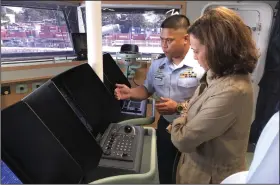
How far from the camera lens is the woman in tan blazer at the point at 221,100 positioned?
1.01 meters

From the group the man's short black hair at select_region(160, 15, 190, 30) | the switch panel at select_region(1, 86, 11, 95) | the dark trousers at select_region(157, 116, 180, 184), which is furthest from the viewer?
the switch panel at select_region(1, 86, 11, 95)

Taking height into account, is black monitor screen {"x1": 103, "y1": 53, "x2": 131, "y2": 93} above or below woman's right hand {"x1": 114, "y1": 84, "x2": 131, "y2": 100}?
above

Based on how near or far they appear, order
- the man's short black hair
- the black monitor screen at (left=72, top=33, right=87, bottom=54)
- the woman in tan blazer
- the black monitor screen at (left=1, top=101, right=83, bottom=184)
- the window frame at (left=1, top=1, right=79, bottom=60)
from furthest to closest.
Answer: the black monitor screen at (left=72, top=33, right=87, bottom=54)
the window frame at (left=1, top=1, right=79, bottom=60)
the man's short black hair
the woman in tan blazer
the black monitor screen at (left=1, top=101, right=83, bottom=184)

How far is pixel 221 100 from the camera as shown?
101 cm

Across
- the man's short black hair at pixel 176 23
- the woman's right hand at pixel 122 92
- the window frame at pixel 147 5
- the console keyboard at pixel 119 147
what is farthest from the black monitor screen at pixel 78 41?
the console keyboard at pixel 119 147

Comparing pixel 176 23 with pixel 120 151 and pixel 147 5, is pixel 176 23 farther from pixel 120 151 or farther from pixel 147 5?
pixel 147 5

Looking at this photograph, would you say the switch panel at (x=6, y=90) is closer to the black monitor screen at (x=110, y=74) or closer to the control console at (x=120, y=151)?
the black monitor screen at (x=110, y=74)

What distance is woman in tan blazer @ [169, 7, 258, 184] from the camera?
39.7 inches

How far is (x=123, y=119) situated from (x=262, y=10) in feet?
7.79

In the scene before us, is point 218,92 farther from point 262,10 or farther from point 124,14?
point 124,14

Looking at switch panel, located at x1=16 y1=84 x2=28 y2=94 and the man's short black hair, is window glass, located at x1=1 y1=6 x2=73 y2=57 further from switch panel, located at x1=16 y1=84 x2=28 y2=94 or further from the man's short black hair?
the man's short black hair

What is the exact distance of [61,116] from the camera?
939mm

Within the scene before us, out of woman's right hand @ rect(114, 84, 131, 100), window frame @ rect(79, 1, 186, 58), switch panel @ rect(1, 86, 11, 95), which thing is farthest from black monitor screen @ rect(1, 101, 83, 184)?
window frame @ rect(79, 1, 186, 58)

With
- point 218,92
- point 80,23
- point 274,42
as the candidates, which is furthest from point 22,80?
point 274,42
